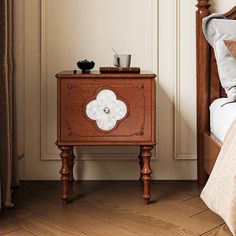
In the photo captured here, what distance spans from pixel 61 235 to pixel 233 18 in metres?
1.60

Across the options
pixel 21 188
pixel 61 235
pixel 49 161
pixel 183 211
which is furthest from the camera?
pixel 49 161

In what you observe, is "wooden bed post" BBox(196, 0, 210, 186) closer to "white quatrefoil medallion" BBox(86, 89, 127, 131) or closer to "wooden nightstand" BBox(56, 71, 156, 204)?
"wooden nightstand" BBox(56, 71, 156, 204)

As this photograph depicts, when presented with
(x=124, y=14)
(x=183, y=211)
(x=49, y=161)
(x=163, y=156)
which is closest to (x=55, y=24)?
(x=124, y=14)

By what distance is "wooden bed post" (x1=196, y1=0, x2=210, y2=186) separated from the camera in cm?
267

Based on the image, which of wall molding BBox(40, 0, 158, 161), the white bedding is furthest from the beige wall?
the white bedding

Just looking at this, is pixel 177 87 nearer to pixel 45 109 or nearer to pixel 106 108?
pixel 106 108

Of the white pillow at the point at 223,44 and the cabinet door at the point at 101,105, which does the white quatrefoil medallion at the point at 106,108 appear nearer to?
the cabinet door at the point at 101,105

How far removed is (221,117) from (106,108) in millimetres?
566

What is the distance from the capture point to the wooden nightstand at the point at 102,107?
7.57 ft

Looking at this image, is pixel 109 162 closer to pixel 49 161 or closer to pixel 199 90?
pixel 49 161

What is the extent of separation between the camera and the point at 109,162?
2.82 m

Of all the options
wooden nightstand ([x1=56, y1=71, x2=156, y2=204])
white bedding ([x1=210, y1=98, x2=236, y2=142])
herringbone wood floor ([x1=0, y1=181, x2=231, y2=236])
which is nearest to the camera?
herringbone wood floor ([x1=0, y1=181, x2=231, y2=236])

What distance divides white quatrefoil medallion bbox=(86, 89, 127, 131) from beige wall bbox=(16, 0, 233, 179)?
516 millimetres

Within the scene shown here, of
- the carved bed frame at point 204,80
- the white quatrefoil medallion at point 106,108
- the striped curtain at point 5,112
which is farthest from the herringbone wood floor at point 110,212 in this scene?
the white quatrefoil medallion at point 106,108
